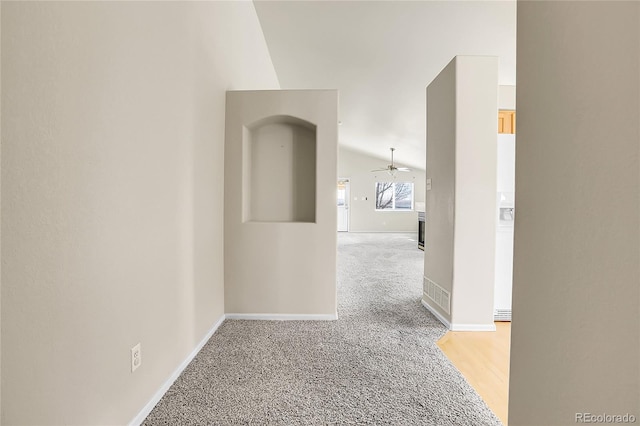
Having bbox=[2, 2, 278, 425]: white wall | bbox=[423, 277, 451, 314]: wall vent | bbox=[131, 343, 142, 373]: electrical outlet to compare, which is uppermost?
bbox=[2, 2, 278, 425]: white wall

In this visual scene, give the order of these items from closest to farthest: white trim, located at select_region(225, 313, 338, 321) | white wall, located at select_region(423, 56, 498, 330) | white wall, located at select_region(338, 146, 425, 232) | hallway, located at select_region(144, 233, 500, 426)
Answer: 1. hallway, located at select_region(144, 233, 500, 426)
2. white wall, located at select_region(423, 56, 498, 330)
3. white trim, located at select_region(225, 313, 338, 321)
4. white wall, located at select_region(338, 146, 425, 232)

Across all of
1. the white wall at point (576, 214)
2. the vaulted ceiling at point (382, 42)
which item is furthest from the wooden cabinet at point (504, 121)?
the white wall at point (576, 214)

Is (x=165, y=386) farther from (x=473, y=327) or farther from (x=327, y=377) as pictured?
(x=473, y=327)

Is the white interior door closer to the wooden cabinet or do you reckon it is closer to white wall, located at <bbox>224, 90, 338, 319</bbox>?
the wooden cabinet

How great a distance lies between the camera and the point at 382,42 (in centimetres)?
355

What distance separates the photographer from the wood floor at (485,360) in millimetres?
1640

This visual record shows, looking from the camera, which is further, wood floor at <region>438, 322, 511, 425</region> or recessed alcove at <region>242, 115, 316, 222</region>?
recessed alcove at <region>242, 115, 316, 222</region>

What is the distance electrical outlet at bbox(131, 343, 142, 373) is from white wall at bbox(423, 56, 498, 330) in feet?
7.47

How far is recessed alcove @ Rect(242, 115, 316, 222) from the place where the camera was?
299 cm

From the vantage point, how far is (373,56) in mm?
3902

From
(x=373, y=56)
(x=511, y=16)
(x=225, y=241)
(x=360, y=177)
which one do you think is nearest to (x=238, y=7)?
(x=373, y=56)

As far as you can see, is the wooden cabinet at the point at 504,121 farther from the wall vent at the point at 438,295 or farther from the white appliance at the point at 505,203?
the wall vent at the point at 438,295

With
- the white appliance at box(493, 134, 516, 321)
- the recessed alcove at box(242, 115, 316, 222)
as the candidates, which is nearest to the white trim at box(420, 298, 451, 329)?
the white appliance at box(493, 134, 516, 321)

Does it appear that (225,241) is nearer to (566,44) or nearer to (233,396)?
(233,396)
